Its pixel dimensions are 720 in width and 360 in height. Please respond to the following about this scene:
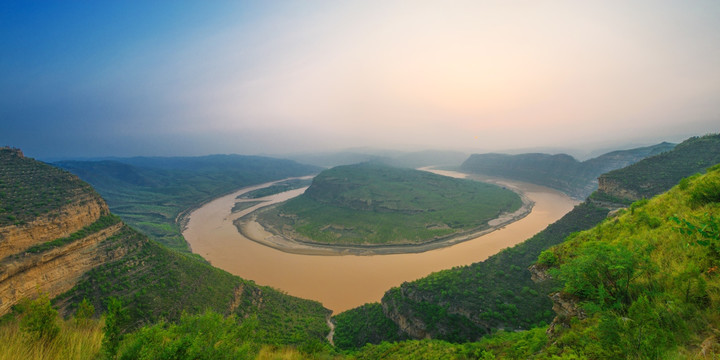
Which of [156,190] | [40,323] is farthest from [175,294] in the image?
[156,190]

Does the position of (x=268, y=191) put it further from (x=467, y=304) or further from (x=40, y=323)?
(x=40, y=323)

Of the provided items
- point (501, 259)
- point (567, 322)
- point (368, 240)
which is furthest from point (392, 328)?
point (368, 240)

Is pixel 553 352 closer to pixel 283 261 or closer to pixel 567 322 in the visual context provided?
pixel 567 322

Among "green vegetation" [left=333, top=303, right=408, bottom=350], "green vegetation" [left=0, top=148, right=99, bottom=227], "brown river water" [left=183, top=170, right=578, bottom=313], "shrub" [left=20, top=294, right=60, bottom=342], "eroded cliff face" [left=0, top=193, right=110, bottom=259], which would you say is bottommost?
"brown river water" [left=183, top=170, right=578, bottom=313]

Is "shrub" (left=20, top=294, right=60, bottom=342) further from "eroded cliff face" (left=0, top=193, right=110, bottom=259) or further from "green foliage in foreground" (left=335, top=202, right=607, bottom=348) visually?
"green foliage in foreground" (left=335, top=202, right=607, bottom=348)

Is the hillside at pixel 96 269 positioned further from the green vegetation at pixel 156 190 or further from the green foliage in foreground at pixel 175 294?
the green vegetation at pixel 156 190

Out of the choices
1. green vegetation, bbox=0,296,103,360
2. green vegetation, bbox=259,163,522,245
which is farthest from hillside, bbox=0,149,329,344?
green vegetation, bbox=259,163,522,245

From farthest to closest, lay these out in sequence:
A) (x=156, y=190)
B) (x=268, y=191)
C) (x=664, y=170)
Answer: (x=268, y=191)
(x=156, y=190)
(x=664, y=170)

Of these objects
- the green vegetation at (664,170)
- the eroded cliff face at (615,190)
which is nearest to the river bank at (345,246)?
the eroded cliff face at (615,190)
